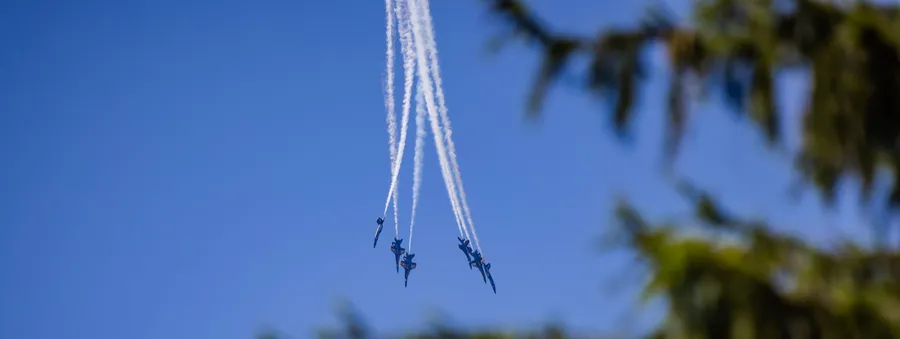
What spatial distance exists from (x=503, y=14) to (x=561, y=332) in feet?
10.3

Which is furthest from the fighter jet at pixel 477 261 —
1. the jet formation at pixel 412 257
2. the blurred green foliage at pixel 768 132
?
the blurred green foliage at pixel 768 132

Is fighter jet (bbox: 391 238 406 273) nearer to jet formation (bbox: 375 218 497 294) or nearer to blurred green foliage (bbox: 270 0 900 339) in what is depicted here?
jet formation (bbox: 375 218 497 294)

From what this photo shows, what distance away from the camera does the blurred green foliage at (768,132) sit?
666 cm

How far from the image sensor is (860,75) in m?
8.24

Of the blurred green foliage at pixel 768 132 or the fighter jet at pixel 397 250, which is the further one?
the fighter jet at pixel 397 250

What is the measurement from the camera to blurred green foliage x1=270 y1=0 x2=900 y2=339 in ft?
21.9

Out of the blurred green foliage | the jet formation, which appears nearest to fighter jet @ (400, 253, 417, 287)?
the jet formation

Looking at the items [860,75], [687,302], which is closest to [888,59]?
[860,75]

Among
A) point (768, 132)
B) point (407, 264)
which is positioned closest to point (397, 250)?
point (407, 264)

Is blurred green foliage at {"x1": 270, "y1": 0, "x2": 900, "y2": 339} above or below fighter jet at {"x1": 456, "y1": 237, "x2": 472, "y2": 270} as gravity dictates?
below

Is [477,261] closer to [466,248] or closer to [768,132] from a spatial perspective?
[466,248]

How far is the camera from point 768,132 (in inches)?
346

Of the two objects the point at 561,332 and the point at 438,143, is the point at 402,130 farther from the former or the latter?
the point at 561,332

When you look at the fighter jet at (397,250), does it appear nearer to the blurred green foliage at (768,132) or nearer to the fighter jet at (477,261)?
the fighter jet at (477,261)
